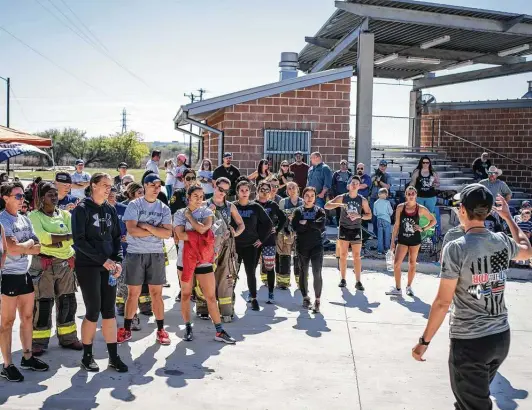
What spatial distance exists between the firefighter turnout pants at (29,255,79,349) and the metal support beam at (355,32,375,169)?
9.57 meters

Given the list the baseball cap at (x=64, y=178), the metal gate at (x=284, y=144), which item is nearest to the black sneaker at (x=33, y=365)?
the baseball cap at (x=64, y=178)

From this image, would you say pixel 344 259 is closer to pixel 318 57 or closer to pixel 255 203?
pixel 255 203

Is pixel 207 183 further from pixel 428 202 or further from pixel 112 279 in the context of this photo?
pixel 112 279

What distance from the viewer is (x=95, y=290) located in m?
5.73

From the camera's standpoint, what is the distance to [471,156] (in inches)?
779

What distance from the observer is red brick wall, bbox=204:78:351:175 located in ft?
48.4

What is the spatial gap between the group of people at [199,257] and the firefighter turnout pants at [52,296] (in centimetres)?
1

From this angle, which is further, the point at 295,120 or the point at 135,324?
the point at 295,120

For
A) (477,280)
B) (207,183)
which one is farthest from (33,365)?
(207,183)

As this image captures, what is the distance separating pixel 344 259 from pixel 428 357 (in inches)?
136

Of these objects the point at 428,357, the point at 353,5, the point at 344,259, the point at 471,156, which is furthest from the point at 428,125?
the point at 428,357

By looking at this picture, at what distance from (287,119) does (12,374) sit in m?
10.4

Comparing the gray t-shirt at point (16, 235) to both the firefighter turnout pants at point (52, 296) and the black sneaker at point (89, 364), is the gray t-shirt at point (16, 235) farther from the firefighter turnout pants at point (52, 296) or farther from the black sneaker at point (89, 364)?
the black sneaker at point (89, 364)

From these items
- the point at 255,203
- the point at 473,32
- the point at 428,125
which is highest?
the point at 473,32
